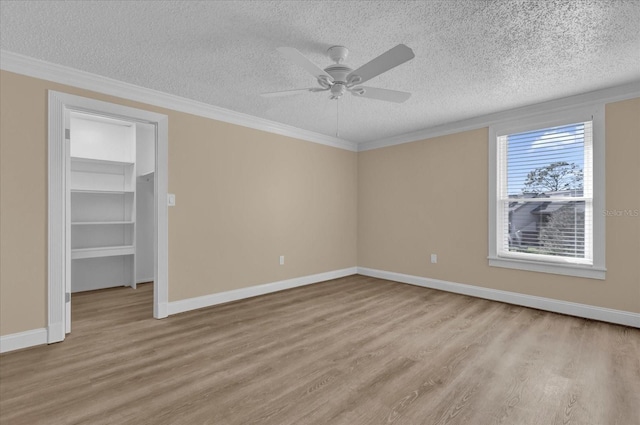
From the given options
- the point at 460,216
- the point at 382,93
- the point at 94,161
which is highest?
the point at 382,93

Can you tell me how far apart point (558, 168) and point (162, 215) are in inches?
188

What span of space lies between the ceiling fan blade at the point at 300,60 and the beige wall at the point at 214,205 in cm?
219

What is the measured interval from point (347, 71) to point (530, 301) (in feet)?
12.0

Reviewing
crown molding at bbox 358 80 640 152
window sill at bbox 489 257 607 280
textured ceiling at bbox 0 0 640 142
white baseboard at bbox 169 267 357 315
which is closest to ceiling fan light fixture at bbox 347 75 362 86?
textured ceiling at bbox 0 0 640 142

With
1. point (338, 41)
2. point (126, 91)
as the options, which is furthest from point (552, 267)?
point (126, 91)

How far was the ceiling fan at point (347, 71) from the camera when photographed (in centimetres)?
200

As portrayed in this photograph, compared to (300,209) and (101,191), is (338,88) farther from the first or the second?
(101,191)

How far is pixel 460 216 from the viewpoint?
4.59 meters

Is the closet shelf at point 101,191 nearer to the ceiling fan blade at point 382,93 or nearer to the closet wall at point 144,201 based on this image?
the closet wall at point 144,201

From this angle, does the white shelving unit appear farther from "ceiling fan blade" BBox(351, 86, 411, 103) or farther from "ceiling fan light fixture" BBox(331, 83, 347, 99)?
"ceiling fan blade" BBox(351, 86, 411, 103)

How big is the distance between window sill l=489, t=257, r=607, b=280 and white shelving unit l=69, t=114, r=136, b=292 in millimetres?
5508

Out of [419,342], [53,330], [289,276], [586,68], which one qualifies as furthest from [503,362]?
[53,330]

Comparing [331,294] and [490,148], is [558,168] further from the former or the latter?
[331,294]

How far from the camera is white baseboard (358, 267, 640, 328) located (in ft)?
10.8
